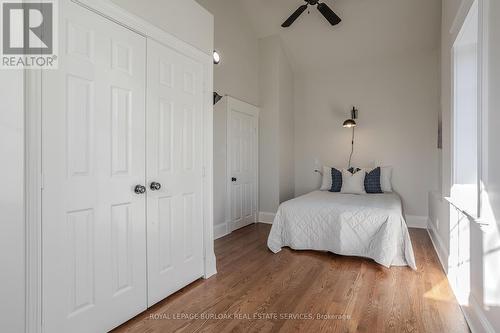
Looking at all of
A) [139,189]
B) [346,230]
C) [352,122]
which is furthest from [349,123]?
[139,189]

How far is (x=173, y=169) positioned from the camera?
7.49ft

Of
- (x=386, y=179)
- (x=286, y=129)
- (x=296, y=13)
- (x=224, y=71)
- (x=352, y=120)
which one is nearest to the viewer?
(x=296, y=13)

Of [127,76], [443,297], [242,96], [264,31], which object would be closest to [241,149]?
[242,96]

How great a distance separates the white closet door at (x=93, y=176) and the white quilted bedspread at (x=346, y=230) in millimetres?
1860

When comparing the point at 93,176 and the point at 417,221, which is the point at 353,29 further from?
the point at 93,176

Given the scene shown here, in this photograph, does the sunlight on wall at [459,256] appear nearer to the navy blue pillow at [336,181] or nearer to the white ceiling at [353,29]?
the navy blue pillow at [336,181]

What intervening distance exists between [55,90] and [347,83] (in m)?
4.75

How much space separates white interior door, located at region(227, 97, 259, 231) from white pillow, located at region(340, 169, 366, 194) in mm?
1464

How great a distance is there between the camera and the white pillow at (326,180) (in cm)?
493

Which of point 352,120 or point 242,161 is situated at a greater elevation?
point 352,120

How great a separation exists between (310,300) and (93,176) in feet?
5.78

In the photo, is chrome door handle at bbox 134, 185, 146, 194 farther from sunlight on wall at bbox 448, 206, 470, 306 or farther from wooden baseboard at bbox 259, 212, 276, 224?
wooden baseboard at bbox 259, 212, 276, 224

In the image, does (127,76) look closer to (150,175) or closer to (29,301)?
(150,175)

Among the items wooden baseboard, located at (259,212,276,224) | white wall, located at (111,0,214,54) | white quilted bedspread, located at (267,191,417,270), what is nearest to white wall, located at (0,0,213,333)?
white wall, located at (111,0,214,54)
